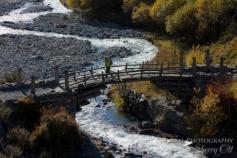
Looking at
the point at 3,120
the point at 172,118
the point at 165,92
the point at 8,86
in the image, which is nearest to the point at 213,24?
the point at 165,92

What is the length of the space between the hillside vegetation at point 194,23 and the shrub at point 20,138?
2462 centimetres

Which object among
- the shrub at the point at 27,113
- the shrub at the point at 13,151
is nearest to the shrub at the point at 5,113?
the shrub at the point at 27,113

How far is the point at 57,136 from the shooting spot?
35.3m

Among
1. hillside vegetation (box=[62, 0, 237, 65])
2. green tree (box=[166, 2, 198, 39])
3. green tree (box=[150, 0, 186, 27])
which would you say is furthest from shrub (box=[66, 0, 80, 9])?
green tree (box=[166, 2, 198, 39])

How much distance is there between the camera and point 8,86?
42.8m

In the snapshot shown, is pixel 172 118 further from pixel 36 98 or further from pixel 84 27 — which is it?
pixel 84 27

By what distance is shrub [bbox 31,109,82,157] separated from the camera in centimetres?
3503

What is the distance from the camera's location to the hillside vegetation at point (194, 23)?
2522 inches

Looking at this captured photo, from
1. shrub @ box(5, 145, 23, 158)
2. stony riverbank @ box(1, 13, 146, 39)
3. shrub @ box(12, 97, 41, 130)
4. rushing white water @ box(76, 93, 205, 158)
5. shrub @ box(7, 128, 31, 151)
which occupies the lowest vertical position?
rushing white water @ box(76, 93, 205, 158)

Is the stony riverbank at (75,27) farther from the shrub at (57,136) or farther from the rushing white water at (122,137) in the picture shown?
the shrub at (57,136)

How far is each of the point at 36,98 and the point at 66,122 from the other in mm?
4903

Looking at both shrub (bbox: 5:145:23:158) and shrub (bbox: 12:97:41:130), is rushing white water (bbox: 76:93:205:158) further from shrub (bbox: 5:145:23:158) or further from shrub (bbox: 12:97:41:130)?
shrub (bbox: 5:145:23:158)

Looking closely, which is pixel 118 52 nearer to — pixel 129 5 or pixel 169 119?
pixel 129 5

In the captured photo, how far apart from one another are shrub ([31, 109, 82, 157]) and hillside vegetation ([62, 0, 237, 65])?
22.6 m
